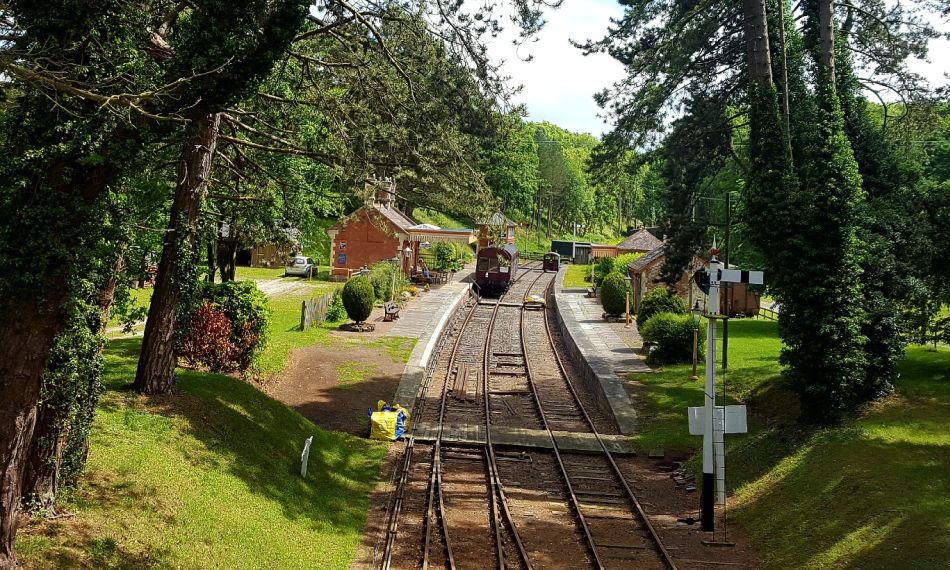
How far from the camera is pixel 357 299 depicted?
2983 centimetres

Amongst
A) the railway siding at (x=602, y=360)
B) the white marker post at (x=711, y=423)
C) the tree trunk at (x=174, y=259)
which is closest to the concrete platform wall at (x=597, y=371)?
the railway siding at (x=602, y=360)

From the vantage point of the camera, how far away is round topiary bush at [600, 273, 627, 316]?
120 feet

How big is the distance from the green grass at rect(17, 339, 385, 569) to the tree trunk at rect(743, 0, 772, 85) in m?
11.2

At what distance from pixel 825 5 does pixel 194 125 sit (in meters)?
13.9

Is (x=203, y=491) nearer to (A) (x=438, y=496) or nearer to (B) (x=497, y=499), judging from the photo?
(A) (x=438, y=496)

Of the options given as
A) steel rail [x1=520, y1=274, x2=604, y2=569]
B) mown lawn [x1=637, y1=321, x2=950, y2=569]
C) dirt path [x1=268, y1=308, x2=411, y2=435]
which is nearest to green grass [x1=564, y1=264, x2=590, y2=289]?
steel rail [x1=520, y1=274, x2=604, y2=569]

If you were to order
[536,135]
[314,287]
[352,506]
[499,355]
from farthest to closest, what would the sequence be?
[536,135]
[314,287]
[499,355]
[352,506]

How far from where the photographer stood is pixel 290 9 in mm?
7949

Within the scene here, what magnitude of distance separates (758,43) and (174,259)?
1233 cm

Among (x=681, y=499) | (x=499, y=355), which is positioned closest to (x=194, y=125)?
(x=681, y=499)

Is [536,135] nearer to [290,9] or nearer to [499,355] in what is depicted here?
[499,355]

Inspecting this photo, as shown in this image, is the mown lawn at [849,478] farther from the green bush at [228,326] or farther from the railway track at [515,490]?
the green bush at [228,326]

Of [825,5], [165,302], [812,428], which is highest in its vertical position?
[825,5]

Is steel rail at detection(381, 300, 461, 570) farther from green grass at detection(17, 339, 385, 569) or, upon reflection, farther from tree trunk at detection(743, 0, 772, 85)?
tree trunk at detection(743, 0, 772, 85)
